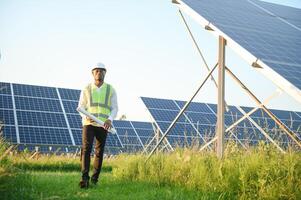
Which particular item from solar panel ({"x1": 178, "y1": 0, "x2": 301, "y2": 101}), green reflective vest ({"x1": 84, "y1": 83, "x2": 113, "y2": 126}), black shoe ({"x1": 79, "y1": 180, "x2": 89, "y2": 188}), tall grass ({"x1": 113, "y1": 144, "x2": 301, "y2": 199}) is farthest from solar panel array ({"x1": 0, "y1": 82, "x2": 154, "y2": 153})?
black shoe ({"x1": 79, "y1": 180, "x2": 89, "y2": 188})

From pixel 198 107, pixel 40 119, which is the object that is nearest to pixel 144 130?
pixel 198 107

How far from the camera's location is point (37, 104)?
700 inches

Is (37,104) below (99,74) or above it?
below

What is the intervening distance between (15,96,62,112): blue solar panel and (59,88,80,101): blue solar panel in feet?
2.53

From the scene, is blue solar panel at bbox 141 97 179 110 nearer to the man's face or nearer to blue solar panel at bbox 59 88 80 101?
blue solar panel at bbox 59 88 80 101

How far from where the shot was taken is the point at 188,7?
24.8ft

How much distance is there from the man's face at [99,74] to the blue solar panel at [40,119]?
30.7 feet

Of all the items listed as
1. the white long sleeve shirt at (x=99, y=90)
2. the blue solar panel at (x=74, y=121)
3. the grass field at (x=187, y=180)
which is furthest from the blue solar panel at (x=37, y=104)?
the white long sleeve shirt at (x=99, y=90)

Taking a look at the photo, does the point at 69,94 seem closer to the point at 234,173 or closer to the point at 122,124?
the point at 122,124

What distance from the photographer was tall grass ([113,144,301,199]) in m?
5.14

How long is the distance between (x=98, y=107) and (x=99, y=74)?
0.50 metres

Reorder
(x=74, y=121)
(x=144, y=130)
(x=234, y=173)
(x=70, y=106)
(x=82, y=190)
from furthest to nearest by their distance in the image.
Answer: (x=144, y=130)
(x=70, y=106)
(x=74, y=121)
(x=82, y=190)
(x=234, y=173)

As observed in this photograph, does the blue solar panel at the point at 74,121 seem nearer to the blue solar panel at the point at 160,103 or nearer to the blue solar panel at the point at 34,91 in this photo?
the blue solar panel at the point at 34,91

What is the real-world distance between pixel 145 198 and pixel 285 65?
259cm
